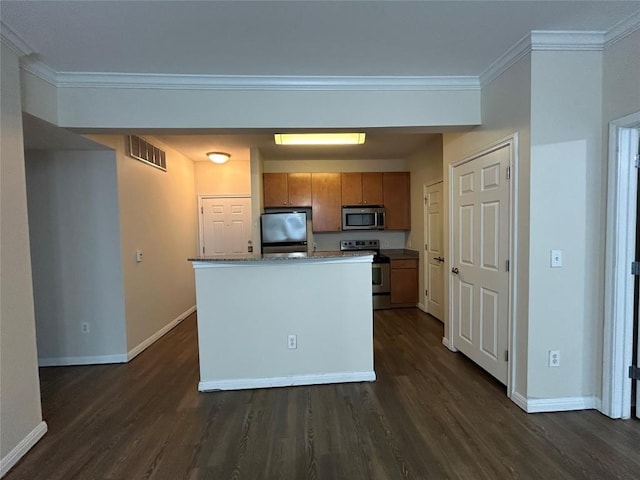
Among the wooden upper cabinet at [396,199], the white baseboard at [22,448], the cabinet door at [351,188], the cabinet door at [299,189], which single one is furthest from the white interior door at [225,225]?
the white baseboard at [22,448]

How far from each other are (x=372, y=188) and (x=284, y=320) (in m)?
3.26

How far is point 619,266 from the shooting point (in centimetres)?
209

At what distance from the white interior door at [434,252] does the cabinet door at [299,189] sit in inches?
72.0

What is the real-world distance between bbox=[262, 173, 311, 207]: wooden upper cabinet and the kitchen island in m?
2.59

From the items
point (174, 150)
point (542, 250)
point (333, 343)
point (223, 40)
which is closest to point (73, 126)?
point (223, 40)

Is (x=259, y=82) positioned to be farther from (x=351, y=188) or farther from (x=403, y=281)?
(x=403, y=281)

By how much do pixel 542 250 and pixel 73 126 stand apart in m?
3.56

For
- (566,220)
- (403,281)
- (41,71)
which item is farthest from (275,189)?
(566,220)

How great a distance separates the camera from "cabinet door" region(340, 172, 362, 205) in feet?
17.4

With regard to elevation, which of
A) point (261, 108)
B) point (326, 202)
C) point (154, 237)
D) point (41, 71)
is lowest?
point (154, 237)

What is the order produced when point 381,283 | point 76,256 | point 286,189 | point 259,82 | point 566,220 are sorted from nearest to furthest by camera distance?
point 566,220
point 259,82
point 76,256
point 381,283
point 286,189

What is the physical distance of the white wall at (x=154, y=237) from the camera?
3.39m

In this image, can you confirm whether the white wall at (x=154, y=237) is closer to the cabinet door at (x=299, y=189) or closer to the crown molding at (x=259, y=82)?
the crown molding at (x=259, y=82)

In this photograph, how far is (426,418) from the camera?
87.7 inches
